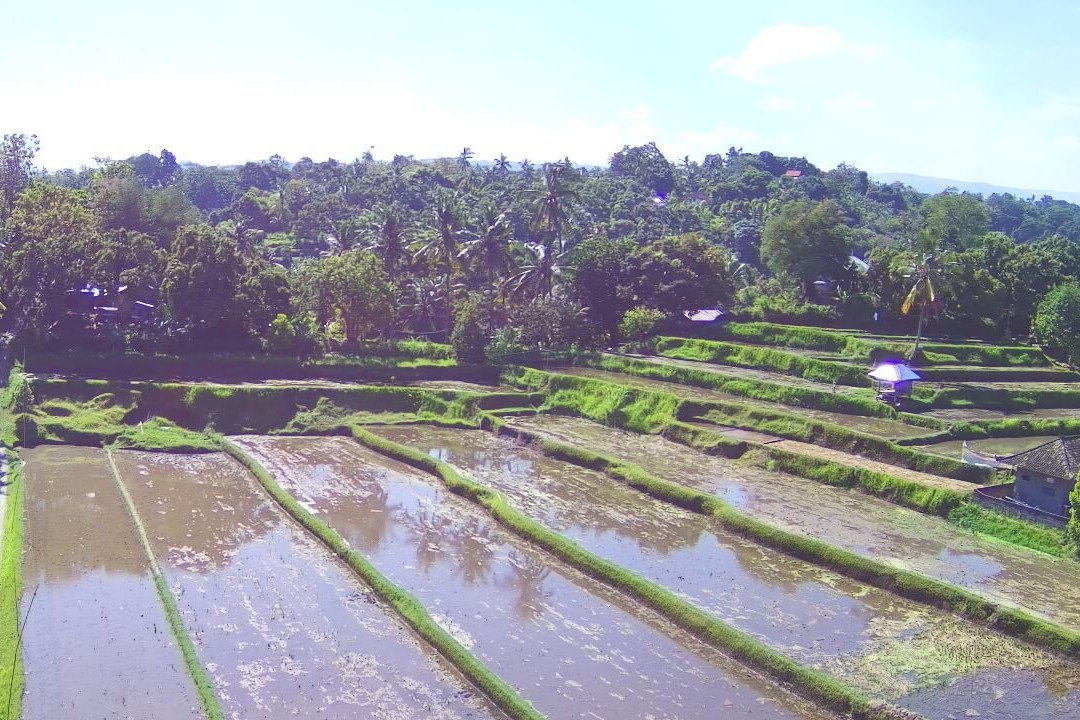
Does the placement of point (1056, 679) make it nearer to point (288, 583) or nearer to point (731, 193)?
point (288, 583)

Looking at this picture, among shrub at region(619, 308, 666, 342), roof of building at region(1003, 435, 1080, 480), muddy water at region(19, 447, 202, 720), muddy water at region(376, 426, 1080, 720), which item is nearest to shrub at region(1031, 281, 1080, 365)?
shrub at region(619, 308, 666, 342)

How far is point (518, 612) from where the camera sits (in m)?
19.5

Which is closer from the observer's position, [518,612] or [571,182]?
[518,612]

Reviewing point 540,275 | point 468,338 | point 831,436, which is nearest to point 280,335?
point 468,338

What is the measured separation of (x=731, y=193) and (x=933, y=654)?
80100mm

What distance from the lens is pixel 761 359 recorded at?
42562 mm

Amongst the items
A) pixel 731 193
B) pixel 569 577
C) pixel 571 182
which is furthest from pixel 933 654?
pixel 731 193

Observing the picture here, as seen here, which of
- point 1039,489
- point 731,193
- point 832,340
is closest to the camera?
point 1039,489

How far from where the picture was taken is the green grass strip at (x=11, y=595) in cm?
1488

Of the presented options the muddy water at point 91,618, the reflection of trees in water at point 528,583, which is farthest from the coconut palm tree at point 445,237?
the reflection of trees in water at point 528,583

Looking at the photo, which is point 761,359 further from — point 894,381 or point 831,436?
point 831,436

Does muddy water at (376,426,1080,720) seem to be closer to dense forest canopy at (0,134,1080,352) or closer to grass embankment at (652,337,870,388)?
grass embankment at (652,337,870,388)

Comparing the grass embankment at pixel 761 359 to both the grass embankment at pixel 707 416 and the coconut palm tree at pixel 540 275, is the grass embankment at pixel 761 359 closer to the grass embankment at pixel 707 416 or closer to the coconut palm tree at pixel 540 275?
the grass embankment at pixel 707 416

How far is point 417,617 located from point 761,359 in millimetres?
28094
